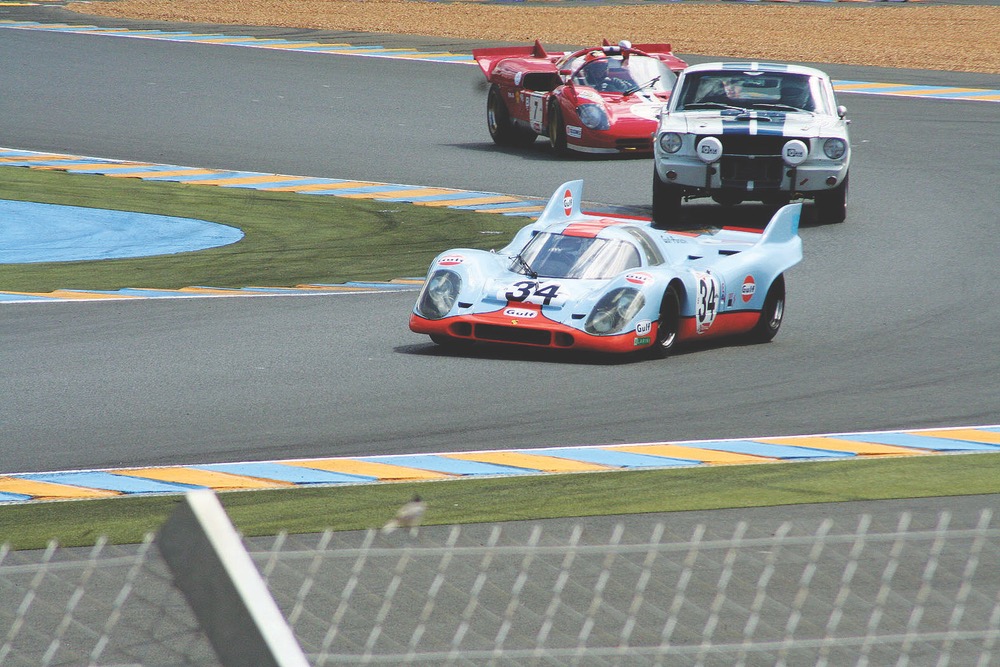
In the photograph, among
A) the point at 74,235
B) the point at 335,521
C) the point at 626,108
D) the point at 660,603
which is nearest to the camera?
the point at 660,603

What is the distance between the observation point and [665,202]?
1612 centimetres

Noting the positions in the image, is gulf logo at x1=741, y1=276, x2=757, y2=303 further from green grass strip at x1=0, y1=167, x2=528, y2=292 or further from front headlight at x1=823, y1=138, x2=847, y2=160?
front headlight at x1=823, y1=138, x2=847, y2=160

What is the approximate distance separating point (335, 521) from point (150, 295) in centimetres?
636

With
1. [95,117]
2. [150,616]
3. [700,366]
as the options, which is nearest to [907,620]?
[150,616]

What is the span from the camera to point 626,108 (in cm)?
2009

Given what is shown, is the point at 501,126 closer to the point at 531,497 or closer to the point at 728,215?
the point at 728,215

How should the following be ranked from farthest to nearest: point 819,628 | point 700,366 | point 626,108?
point 626,108
point 700,366
point 819,628

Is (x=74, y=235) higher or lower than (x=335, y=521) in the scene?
lower

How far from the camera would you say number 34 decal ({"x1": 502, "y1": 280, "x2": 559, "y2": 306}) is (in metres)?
10.0

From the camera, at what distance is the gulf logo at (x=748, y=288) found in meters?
10.8

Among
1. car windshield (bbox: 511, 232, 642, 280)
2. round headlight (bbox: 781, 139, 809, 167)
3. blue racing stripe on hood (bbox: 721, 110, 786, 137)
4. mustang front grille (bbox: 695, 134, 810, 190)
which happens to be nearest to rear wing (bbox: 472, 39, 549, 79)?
blue racing stripe on hood (bbox: 721, 110, 786, 137)

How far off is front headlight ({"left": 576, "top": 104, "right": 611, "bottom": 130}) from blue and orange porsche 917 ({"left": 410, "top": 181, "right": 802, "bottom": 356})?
8971 mm

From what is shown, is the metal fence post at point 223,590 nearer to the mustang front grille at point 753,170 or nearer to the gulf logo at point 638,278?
the gulf logo at point 638,278

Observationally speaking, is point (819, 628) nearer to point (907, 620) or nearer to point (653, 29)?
point (907, 620)
